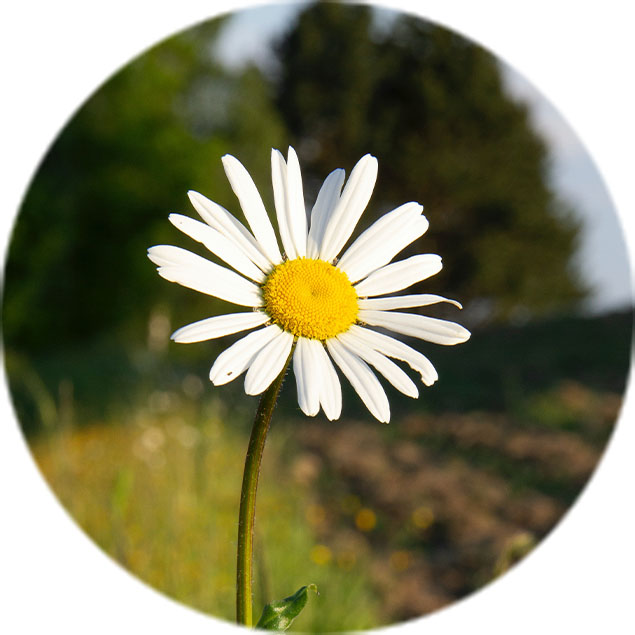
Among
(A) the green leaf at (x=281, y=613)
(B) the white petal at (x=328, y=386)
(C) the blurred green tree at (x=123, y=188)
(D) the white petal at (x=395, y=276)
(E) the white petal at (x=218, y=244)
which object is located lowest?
(A) the green leaf at (x=281, y=613)

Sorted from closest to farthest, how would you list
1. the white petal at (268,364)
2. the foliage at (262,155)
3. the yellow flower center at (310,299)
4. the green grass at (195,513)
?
the white petal at (268,364) < the yellow flower center at (310,299) < the green grass at (195,513) < the foliage at (262,155)

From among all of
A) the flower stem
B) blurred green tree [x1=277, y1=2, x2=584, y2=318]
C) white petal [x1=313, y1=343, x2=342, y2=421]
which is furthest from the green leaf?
blurred green tree [x1=277, y1=2, x2=584, y2=318]

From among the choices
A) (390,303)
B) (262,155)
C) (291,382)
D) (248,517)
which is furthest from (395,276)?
(262,155)

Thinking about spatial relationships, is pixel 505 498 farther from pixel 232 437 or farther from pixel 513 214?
pixel 513 214

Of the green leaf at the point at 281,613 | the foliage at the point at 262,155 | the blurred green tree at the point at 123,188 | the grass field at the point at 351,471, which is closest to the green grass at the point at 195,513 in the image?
the grass field at the point at 351,471

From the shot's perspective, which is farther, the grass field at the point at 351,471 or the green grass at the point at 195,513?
the grass field at the point at 351,471

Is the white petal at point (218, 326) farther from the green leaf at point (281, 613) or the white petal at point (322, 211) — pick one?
the green leaf at point (281, 613)

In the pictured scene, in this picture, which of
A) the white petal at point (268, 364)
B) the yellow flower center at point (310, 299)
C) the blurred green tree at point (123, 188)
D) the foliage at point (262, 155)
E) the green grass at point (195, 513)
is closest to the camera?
the white petal at point (268, 364)
